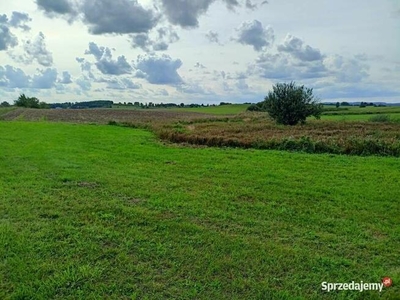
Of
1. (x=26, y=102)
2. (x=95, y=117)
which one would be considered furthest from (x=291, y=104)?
(x=26, y=102)

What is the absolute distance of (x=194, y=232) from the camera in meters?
5.56

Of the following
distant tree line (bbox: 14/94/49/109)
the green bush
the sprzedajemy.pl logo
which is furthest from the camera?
distant tree line (bbox: 14/94/49/109)

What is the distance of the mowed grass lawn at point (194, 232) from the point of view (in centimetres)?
406

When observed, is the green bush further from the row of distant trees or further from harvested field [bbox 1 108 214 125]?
the row of distant trees

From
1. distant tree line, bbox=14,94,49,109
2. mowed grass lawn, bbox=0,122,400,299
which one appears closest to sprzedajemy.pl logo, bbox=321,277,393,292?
mowed grass lawn, bbox=0,122,400,299

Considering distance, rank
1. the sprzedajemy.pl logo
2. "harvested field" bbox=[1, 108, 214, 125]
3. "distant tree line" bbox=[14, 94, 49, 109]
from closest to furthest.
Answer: the sprzedajemy.pl logo → "harvested field" bbox=[1, 108, 214, 125] → "distant tree line" bbox=[14, 94, 49, 109]

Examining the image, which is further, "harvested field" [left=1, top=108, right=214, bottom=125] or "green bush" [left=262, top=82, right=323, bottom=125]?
"harvested field" [left=1, top=108, right=214, bottom=125]

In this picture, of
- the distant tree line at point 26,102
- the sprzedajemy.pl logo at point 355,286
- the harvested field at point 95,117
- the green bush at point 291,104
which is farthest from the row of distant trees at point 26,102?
the sprzedajemy.pl logo at point 355,286

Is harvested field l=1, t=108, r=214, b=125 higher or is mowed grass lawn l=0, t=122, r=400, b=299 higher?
harvested field l=1, t=108, r=214, b=125

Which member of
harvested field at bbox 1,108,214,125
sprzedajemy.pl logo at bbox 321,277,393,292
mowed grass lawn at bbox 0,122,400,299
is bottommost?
sprzedajemy.pl logo at bbox 321,277,393,292

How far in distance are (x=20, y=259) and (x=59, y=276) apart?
2.60 feet

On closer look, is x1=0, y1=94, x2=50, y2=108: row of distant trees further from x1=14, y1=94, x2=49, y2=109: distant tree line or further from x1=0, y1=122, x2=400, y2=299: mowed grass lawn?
x1=0, y1=122, x2=400, y2=299: mowed grass lawn

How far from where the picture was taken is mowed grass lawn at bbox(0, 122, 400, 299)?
4056mm

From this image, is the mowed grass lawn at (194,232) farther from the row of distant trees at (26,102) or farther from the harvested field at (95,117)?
the row of distant trees at (26,102)
